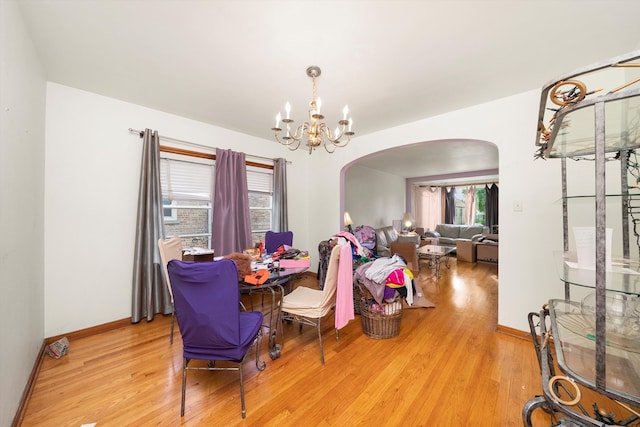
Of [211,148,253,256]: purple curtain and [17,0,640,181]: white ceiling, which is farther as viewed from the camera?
[211,148,253,256]: purple curtain

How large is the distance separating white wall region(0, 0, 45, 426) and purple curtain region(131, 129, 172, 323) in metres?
0.73

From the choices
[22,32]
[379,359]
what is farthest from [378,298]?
[22,32]

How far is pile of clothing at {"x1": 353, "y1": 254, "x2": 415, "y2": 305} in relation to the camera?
2.29 m

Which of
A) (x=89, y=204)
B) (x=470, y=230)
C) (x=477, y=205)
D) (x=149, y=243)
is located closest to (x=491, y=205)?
(x=477, y=205)

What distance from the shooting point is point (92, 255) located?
2.53m

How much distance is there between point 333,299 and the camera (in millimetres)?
2160

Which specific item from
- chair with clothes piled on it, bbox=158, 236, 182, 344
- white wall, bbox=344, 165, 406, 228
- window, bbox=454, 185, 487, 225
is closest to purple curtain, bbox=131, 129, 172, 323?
chair with clothes piled on it, bbox=158, 236, 182, 344

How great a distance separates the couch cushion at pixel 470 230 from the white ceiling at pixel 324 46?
17.9ft

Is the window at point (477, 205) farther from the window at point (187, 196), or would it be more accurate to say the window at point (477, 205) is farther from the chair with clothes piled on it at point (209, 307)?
the chair with clothes piled on it at point (209, 307)

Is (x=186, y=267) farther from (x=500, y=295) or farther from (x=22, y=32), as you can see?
(x=500, y=295)

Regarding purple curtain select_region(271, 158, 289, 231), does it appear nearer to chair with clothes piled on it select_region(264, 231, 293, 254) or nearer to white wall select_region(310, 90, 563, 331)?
chair with clothes piled on it select_region(264, 231, 293, 254)

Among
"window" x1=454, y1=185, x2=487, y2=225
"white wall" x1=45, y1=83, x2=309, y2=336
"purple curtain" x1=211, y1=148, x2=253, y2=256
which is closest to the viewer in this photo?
"white wall" x1=45, y1=83, x2=309, y2=336

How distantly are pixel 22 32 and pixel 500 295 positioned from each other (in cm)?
452

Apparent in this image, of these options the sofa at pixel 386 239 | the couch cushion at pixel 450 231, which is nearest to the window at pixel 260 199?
the sofa at pixel 386 239
